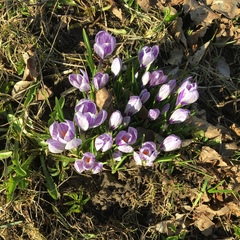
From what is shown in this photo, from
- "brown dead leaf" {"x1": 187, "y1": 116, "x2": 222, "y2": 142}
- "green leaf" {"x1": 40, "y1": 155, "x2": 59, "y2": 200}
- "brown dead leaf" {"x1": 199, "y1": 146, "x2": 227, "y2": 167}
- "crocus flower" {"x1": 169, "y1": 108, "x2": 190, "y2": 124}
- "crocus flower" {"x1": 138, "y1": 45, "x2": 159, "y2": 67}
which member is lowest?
"green leaf" {"x1": 40, "y1": 155, "x2": 59, "y2": 200}

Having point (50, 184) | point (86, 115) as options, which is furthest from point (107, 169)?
point (86, 115)

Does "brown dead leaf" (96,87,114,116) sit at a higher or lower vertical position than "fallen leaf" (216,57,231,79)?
higher

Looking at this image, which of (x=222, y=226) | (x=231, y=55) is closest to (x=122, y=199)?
(x=222, y=226)

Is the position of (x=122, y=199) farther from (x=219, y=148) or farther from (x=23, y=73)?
(x=23, y=73)

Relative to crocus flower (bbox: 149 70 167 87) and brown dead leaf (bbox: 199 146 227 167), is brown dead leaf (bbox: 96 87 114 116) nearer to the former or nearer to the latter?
crocus flower (bbox: 149 70 167 87)

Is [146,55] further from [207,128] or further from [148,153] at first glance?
[207,128]

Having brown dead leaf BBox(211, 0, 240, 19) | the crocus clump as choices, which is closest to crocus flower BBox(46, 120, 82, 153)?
the crocus clump

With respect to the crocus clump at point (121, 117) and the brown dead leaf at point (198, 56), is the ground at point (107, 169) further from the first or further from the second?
the crocus clump at point (121, 117)
